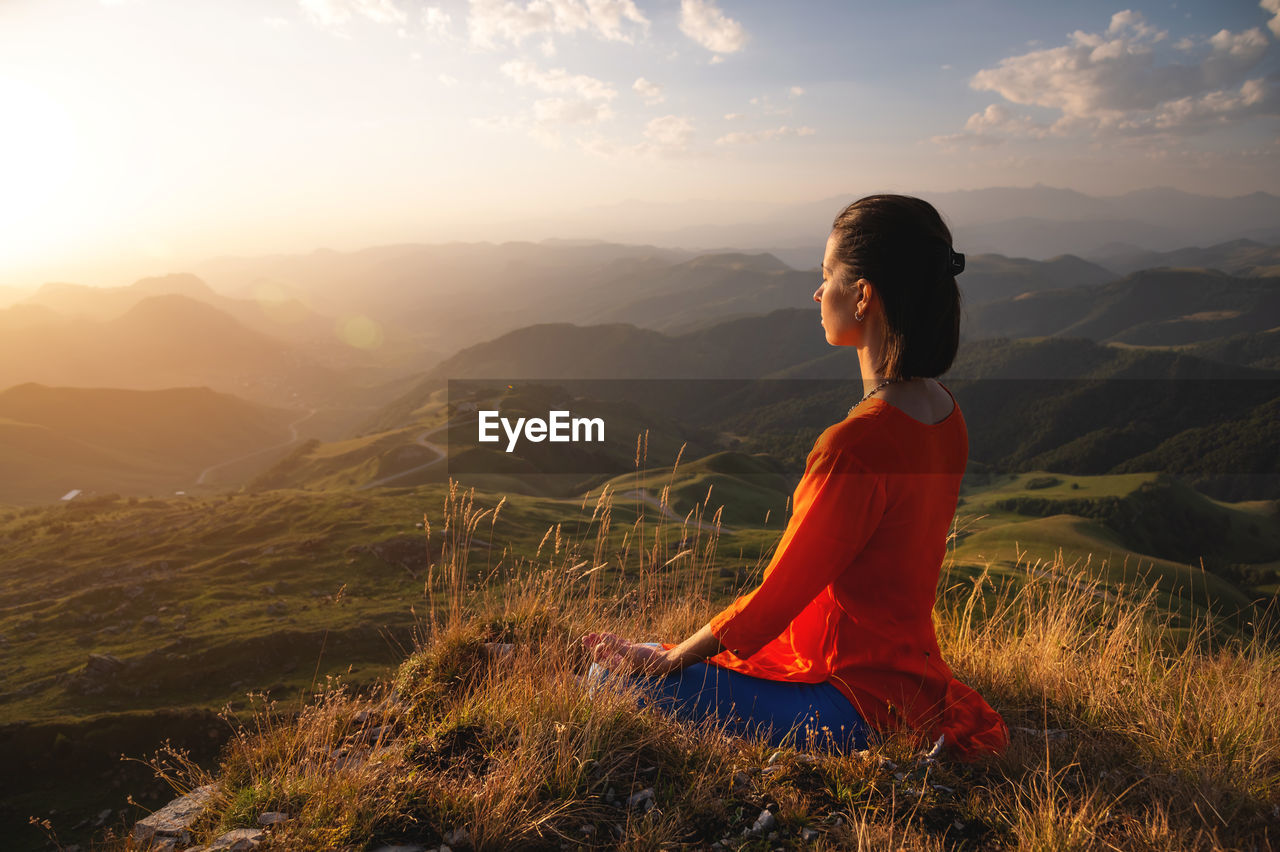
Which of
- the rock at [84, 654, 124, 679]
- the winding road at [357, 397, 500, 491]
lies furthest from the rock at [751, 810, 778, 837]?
the winding road at [357, 397, 500, 491]

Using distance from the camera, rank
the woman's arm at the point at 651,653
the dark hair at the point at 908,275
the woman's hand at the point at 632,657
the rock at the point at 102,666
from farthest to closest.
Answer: the rock at the point at 102,666 → the woman's hand at the point at 632,657 → the woman's arm at the point at 651,653 → the dark hair at the point at 908,275

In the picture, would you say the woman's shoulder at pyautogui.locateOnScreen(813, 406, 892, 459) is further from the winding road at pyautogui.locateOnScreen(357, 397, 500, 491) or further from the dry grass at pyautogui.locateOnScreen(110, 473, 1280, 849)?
the winding road at pyautogui.locateOnScreen(357, 397, 500, 491)

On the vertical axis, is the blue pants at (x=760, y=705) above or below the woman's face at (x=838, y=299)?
below

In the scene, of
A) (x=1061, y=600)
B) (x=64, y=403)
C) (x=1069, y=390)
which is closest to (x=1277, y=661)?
(x=1061, y=600)

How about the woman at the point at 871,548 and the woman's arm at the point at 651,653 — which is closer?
the woman at the point at 871,548

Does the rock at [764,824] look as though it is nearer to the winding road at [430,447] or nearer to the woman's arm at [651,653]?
the woman's arm at [651,653]

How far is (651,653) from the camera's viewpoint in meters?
3.43

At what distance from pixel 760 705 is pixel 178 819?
3.08 metres

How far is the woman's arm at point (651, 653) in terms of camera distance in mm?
2949

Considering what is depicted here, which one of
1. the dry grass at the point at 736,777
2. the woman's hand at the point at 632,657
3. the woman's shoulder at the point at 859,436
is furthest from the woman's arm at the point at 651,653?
the woman's shoulder at the point at 859,436

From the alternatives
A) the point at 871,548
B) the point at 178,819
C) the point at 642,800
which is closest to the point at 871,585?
the point at 871,548

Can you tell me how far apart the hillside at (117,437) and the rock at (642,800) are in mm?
123617

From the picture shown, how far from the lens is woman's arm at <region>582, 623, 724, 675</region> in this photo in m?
2.95

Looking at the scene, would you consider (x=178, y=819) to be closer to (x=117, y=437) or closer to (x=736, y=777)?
(x=736, y=777)
